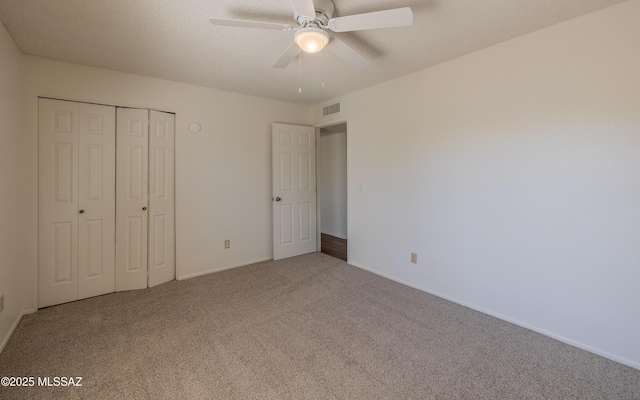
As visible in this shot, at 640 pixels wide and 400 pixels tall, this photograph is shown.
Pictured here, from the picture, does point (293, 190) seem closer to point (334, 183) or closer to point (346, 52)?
point (334, 183)

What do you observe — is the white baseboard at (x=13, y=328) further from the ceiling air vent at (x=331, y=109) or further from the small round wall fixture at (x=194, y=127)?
the ceiling air vent at (x=331, y=109)

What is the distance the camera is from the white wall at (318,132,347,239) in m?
5.85

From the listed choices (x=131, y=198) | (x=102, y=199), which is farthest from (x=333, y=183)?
(x=102, y=199)

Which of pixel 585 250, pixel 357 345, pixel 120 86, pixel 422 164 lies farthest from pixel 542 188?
pixel 120 86

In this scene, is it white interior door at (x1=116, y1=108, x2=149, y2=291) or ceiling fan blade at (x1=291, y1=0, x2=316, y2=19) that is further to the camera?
white interior door at (x1=116, y1=108, x2=149, y2=291)

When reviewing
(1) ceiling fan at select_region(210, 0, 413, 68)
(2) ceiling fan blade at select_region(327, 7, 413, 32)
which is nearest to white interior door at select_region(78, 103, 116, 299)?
(1) ceiling fan at select_region(210, 0, 413, 68)

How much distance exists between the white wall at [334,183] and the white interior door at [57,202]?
3891 millimetres

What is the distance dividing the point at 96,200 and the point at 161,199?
0.62m

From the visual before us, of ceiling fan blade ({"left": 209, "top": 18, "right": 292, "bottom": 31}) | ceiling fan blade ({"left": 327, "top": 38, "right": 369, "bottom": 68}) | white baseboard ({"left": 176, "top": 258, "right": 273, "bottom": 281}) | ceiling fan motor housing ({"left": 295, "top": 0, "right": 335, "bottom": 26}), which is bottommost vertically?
white baseboard ({"left": 176, "top": 258, "right": 273, "bottom": 281})

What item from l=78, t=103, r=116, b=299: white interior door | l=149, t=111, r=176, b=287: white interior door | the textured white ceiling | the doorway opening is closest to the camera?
the textured white ceiling

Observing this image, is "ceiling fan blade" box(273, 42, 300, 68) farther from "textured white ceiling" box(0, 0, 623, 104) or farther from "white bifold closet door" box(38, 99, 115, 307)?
"white bifold closet door" box(38, 99, 115, 307)

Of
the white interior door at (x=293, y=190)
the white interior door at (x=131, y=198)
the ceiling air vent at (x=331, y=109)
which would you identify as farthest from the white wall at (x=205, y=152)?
the ceiling air vent at (x=331, y=109)

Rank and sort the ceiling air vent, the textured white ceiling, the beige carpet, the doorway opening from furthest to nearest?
the doorway opening, the ceiling air vent, the textured white ceiling, the beige carpet

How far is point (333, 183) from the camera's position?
605 cm
